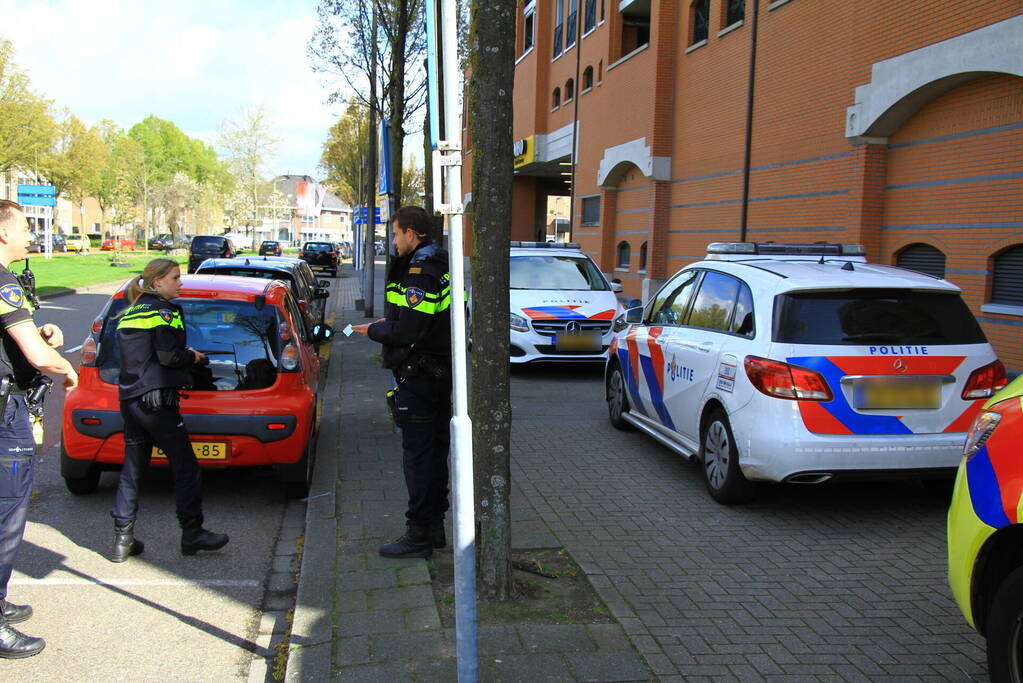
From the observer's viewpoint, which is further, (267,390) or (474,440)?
(267,390)

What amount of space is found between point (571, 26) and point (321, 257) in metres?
17.3

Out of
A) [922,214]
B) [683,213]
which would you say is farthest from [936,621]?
[683,213]

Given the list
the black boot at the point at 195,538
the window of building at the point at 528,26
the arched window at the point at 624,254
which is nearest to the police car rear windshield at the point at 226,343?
the black boot at the point at 195,538

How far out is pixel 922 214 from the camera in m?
11.9

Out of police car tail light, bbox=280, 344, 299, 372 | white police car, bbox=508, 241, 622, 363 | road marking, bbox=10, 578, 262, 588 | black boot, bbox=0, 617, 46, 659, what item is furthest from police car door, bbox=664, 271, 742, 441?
white police car, bbox=508, 241, 622, 363

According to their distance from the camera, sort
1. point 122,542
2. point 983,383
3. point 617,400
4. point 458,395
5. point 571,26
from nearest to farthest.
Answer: point 458,395, point 122,542, point 983,383, point 617,400, point 571,26

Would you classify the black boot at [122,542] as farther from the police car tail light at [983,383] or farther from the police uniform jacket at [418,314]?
the police car tail light at [983,383]

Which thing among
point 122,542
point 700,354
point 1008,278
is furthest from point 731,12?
point 122,542

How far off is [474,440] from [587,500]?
2022 millimetres

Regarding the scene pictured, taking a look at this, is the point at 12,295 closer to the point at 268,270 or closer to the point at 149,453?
the point at 149,453

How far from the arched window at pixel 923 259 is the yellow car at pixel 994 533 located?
9.40m

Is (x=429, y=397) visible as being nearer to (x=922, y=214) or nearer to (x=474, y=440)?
(x=474, y=440)

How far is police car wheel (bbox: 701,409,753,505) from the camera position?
565cm

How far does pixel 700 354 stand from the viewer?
20.4 feet
